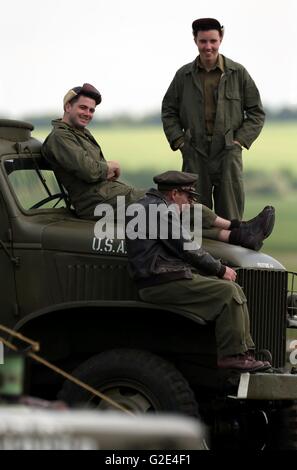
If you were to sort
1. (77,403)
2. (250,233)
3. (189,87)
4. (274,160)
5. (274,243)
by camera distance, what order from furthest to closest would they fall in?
1. (274,160)
2. (274,243)
3. (189,87)
4. (250,233)
5. (77,403)

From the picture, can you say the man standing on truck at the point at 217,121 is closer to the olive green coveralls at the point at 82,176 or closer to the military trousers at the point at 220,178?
the military trousers at the point at 220,178

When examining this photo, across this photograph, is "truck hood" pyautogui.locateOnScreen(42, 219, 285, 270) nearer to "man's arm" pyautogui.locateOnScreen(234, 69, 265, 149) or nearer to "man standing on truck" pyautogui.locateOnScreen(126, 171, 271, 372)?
"man standing on truck" pyautogui.locateOnScreen(126, 171, 271, 372)

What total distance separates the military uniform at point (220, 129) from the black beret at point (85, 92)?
1.33m

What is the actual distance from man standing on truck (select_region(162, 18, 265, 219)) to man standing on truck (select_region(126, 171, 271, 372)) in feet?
6.81

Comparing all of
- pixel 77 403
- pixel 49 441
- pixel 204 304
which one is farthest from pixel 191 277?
pixel 49 441

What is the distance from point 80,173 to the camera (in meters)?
11.5

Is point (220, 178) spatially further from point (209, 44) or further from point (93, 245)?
point (93, 245)

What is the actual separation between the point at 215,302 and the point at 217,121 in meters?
2.50

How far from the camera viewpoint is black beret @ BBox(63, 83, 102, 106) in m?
11.7

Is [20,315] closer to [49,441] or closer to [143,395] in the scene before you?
[143,395]

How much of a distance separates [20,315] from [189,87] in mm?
2707

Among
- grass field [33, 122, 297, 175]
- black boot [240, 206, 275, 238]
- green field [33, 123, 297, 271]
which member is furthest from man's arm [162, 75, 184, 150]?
grass field [33, 122, 297, 175]

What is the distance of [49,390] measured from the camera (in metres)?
11.3

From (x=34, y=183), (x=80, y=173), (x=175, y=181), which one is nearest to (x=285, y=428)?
(x=175, y=181)
